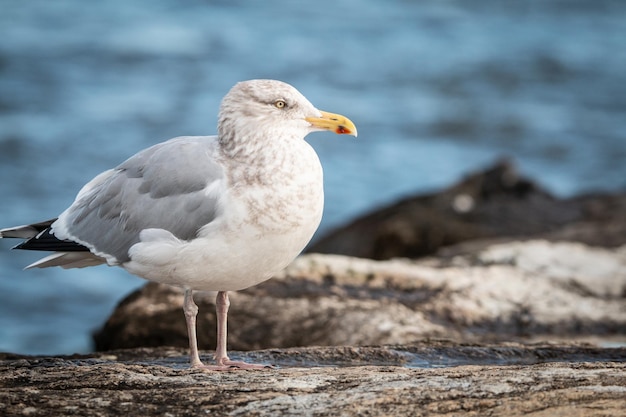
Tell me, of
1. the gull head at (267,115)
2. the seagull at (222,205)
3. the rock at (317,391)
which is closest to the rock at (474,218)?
the gull head at (267,115)

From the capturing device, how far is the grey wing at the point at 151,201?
17.0ft

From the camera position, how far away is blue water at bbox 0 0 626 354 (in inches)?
583

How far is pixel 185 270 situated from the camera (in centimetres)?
514

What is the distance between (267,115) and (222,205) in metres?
0.56

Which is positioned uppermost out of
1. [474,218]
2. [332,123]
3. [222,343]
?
[474,218]

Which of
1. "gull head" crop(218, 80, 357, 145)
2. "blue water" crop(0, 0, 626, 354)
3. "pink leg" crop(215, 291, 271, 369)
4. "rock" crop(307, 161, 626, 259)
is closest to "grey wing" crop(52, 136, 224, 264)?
"gull head" crop(218, 80, 357, 145)

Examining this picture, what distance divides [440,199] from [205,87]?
32.1 ft

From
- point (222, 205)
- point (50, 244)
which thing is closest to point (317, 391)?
point (222, 205)

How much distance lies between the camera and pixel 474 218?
1080cm

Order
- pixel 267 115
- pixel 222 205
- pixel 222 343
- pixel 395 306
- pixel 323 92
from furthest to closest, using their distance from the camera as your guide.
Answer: pixel 323 92 → pixel 395 306 → pixel 222 343 → pixel 267 115 → pixel 222 205

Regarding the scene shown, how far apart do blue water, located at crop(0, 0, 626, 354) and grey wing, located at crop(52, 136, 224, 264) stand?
609 cm

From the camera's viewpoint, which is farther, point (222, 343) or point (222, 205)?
point (222, 343)

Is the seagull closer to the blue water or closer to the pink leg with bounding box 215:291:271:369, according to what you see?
the pink leg with bounding box 215:291:271:369

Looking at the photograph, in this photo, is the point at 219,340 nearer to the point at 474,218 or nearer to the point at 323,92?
the point at 474,218
